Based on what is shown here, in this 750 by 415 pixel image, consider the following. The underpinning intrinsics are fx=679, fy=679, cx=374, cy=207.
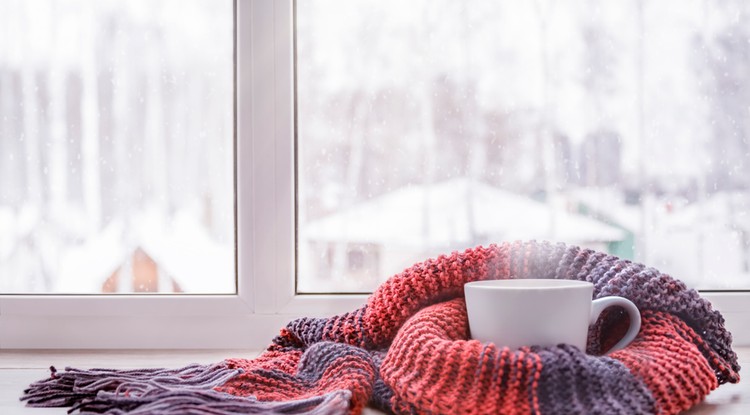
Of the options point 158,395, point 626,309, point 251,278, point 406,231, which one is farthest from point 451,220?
point 158,395

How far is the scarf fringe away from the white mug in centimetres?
14

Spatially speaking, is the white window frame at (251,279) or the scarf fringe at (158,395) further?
the white window frame at (251,279)

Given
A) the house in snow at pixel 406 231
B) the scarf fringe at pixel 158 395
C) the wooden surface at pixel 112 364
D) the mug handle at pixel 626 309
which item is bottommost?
the wooden surface at pixel 112 364

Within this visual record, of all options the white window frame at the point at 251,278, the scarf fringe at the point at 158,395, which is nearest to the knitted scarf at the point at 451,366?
the scarf fringe at the point at 158,395

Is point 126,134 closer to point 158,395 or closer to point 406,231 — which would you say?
point 406,231

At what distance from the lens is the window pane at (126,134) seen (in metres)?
1.02

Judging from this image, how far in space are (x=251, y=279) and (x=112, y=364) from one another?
0.22m

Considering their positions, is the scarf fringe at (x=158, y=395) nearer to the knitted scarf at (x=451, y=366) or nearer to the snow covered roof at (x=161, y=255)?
the knitted scarf at (x=451, y=366)

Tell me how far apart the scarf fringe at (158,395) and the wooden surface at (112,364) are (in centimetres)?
3

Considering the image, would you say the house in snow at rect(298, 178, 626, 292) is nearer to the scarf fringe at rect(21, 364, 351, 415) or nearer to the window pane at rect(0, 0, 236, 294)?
the window pane at rect(0, 0, 236, 294)

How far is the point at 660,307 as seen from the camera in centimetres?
65

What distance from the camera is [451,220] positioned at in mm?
1002

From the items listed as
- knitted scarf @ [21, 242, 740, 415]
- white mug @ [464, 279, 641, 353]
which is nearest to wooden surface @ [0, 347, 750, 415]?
knitted scarf @ [21, 242, 740, 415]

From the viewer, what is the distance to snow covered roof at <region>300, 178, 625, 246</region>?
3.26 ft
